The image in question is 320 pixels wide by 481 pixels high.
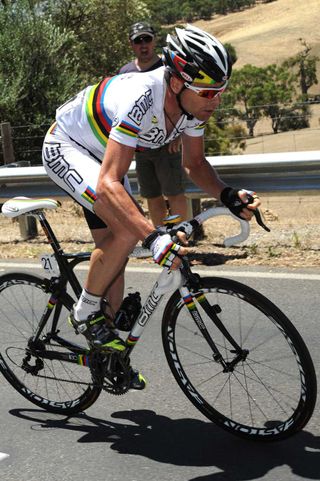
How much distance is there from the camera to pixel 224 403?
4.01 m

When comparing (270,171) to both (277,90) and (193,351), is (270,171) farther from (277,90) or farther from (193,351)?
(277,90)

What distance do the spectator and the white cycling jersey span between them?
3213 mm

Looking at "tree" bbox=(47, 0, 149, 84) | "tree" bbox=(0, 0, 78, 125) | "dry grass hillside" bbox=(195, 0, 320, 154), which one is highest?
"tree" bbox=(0, 0, 78, 125)

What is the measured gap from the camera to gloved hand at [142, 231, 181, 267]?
341 cm

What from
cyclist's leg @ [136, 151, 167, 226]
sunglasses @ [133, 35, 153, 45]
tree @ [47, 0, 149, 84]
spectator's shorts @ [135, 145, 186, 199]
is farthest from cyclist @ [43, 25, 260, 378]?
tree @ [47, 0, 149, 84]

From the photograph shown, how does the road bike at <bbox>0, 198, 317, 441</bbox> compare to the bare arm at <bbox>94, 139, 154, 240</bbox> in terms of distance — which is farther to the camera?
the road bike at <bbox>0, 198, 317, 441</bbox>

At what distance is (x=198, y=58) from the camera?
139 inches

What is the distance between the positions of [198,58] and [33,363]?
78.8 inches

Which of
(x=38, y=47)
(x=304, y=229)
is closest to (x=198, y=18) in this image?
(x=38, y=47)

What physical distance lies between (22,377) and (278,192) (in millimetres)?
3715

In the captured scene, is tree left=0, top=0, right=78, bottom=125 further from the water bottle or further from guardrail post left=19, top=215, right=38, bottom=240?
the water bottle

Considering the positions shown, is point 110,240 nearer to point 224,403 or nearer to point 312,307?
point 224,403

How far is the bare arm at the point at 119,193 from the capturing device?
357 cm

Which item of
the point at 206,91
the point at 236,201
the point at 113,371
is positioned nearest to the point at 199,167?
the point at 236,201
